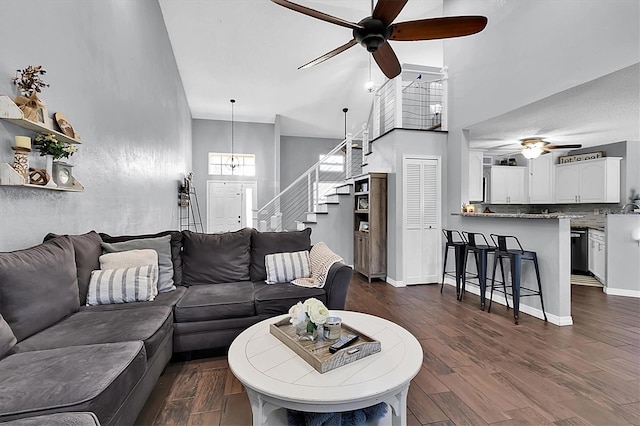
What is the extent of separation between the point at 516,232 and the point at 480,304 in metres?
0.97

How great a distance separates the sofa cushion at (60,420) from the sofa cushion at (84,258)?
147 cm

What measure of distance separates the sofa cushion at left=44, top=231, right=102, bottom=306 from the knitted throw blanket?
1599 millimetres

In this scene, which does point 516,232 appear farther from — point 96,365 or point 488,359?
point 96,365

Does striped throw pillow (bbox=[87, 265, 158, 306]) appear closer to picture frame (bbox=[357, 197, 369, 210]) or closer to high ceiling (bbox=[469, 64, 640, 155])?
picture frame (bbox=[357, 197, 369, 210])

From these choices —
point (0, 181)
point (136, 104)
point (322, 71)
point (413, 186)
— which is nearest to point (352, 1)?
point (322, 71)

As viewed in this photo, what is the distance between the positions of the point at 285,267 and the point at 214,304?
78 cm

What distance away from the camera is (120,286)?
7.41 feet

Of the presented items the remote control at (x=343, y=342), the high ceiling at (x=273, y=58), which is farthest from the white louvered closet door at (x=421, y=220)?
the remote control at (x=343, y=342)

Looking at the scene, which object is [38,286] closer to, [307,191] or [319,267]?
[319,267]

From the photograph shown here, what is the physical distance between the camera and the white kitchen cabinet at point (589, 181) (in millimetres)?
5414

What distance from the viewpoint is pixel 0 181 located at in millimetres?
1697

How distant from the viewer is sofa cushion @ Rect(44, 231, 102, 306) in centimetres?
218

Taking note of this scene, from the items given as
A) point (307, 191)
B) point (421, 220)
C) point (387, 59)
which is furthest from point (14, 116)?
point (307, 191)

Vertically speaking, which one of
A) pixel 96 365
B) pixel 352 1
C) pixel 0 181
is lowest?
pixel 96 365
